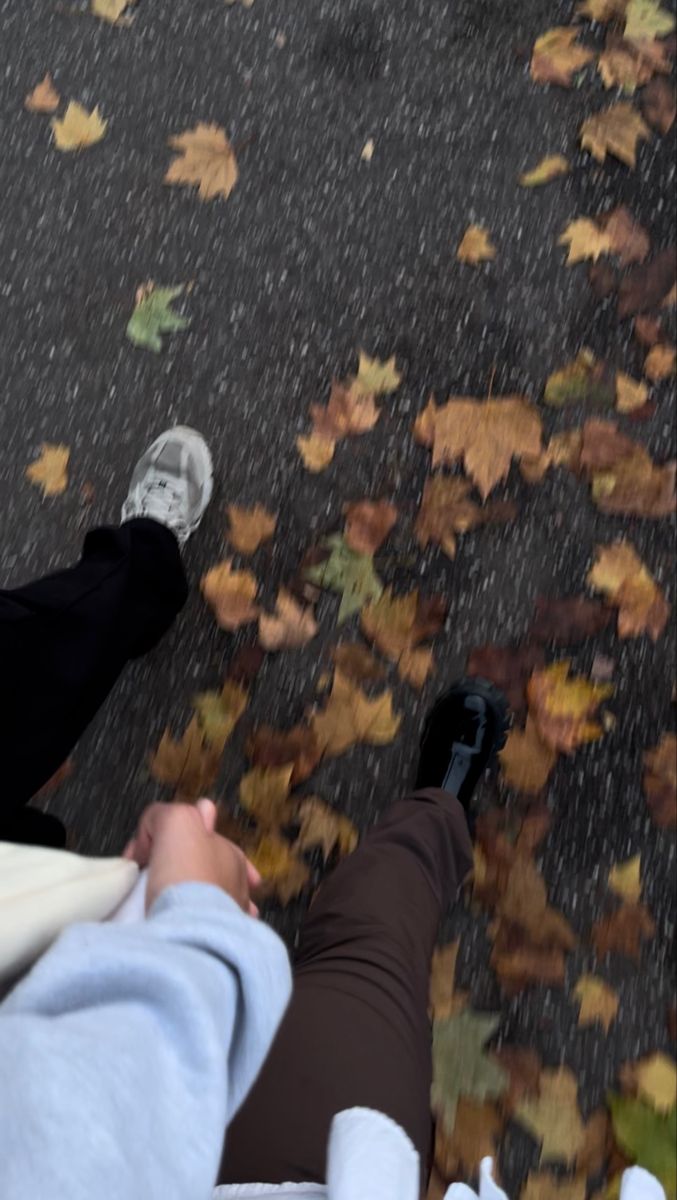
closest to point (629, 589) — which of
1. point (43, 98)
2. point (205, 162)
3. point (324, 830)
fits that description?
point (324, 830)

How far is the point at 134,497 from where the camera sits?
1545 millimetres

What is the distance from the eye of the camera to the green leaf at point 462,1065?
129 centimetres

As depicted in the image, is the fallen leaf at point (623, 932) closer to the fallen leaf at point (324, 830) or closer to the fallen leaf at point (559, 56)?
the fallen leaf at point (324, 830)

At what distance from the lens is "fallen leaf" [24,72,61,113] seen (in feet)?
5.92

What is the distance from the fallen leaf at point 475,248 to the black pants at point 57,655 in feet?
2.88

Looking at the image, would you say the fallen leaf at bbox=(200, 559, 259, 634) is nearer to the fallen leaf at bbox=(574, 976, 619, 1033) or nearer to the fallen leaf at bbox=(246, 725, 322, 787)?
the fallen leaf at bbox=(246, 725, 322, 787)

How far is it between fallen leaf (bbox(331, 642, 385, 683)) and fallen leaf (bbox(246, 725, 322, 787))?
12cm

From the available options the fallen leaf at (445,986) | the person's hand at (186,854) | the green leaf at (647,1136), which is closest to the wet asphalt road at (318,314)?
the fallen leaf at (445,986)

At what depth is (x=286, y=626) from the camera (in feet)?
4.96

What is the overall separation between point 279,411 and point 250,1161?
120 centimetres

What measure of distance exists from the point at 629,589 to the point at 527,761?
1.18 ft

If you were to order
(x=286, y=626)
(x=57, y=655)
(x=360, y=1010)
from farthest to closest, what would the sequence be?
1. (x=286, y=626)
2. (x=57, y=655)
3. (x=360, y=1010)

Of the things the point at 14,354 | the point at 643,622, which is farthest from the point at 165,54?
the point at 643,622

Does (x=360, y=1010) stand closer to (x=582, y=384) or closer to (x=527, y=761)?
(x=527, y=761)
